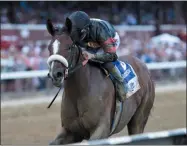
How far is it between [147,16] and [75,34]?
48.8 ft

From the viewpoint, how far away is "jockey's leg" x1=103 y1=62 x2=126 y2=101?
5.73m

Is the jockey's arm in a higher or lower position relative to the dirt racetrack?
higher

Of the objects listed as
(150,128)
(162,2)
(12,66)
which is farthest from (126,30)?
(150,128)

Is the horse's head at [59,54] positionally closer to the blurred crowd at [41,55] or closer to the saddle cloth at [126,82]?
the saddle cloth at [126,82]

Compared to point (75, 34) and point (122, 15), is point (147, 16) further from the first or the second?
point (75, 34)

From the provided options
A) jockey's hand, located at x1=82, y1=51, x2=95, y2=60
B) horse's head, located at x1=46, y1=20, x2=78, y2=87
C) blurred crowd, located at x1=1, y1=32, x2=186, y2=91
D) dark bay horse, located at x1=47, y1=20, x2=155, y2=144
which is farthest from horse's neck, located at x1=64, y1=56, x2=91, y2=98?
blurred crowd, located at x1=1, y1=32, x2=186, y2=91

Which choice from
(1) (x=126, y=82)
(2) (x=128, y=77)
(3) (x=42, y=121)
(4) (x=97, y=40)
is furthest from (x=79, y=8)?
(4) (x=97, y=40)

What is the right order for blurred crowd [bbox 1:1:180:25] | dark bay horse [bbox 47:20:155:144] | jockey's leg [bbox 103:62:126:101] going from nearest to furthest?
dark bay horse [bbox 47:20:155:144] < jockey's leg [bbox 103:62:126:101] < blurred crowd [bbox 1:1:180:25]

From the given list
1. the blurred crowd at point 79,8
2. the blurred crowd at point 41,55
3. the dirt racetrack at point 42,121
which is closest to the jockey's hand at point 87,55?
the dirt racetrack at point 42,121

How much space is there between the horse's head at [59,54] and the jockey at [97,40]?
0.48 feet

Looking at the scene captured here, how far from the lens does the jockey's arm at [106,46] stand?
553 centimetres

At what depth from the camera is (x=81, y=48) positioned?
17.6 feet

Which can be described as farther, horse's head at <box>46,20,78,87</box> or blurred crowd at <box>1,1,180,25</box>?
blurred crowd at <box>1,1,180,25</box>

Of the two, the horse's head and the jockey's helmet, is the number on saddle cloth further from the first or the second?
the horse's head
